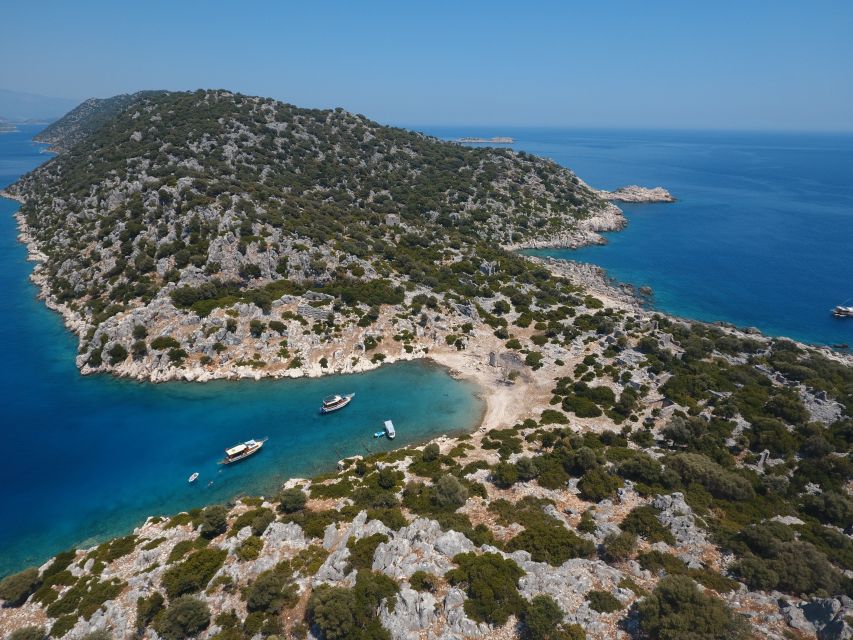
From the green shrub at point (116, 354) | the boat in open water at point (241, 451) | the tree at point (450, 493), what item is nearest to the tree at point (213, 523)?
the boat in open water at point (241, 451)

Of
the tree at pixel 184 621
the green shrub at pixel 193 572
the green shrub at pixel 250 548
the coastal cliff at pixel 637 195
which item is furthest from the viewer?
the coastal cliff at pixel 637 195

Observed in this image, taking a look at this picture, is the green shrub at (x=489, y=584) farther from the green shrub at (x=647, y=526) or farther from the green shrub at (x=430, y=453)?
the green shrub at (x=430, y=453)

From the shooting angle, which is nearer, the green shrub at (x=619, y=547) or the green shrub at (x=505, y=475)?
the green shrub at (x=619, y=547)

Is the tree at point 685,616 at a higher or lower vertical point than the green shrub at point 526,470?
higher

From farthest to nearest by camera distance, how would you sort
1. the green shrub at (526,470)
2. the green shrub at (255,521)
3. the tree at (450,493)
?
1. the green shrub at (526,470)
2. the tree at (450,493)
3. the green shrub at (255,521)

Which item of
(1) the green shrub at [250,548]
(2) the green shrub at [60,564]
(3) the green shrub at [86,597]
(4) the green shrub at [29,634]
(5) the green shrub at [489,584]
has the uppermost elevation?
(5) the green shrub at [489,584]

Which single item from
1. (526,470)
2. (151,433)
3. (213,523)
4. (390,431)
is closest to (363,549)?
(213,523)

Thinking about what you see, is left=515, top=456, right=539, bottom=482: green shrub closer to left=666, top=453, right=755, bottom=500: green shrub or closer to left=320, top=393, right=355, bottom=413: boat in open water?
left=666, top=453, right=755, bottom=500: green shrub
